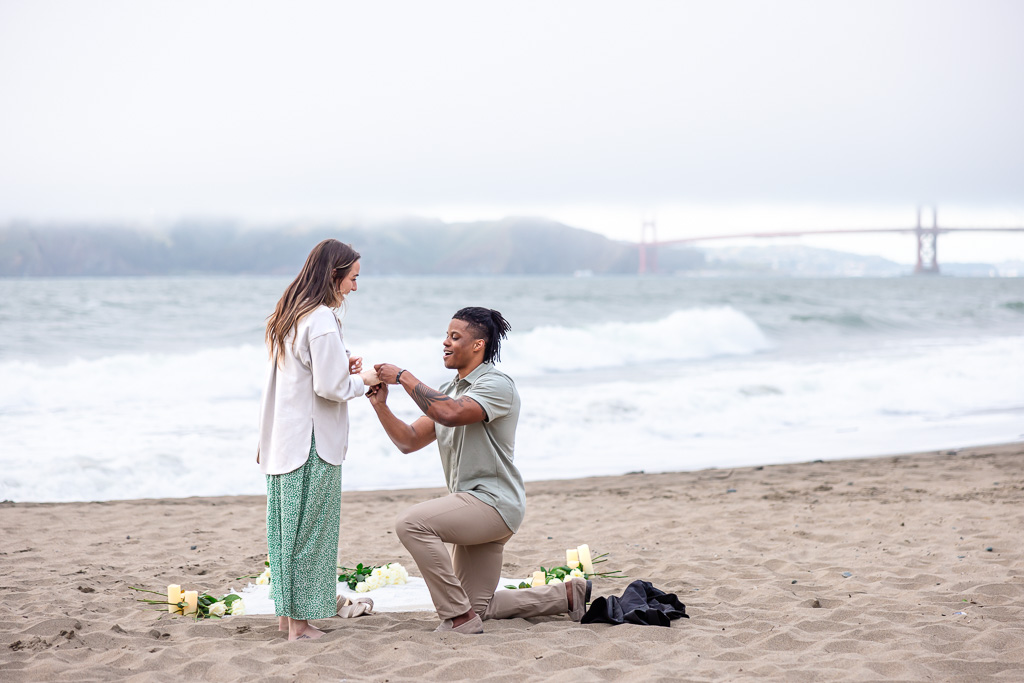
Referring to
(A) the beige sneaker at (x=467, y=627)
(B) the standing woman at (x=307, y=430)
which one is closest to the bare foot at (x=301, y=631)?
(B) the standing woman at (x=307, y=430)

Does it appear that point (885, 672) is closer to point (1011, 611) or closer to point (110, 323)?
point (1011, 611)

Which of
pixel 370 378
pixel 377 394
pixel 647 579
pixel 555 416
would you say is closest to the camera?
pixel 370 378

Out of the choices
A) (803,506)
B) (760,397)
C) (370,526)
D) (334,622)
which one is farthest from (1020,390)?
(334,622)

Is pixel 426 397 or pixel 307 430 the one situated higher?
pixel 426 397

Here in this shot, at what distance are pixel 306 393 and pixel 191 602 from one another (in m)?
1.34

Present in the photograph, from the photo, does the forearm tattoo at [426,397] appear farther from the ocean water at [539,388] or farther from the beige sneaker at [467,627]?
the ocean water at [539,388]

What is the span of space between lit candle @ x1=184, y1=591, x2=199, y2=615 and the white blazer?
3.21 ft

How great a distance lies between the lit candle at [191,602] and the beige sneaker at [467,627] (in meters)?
1.24

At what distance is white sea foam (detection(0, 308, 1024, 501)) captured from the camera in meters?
7.43

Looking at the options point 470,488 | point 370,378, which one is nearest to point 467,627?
point 470,488

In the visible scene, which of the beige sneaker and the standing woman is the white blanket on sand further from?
the standing woman

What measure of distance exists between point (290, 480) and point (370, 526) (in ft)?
8.60

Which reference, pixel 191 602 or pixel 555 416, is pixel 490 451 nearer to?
pixel 191 602

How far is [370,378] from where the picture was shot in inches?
133
